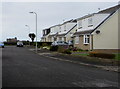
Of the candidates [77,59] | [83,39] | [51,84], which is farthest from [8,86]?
[83,39]

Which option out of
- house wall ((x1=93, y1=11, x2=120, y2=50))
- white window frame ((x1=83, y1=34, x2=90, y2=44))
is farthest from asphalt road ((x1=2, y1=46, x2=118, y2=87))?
white window frame ((x1=83, y1=34, x2=90, y2=44))

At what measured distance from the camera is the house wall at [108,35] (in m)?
31.4

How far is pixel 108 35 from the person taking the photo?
31609mm

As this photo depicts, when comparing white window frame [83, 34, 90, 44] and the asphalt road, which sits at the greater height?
white window frame [83, 34, 90, 44]

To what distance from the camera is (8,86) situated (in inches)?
347

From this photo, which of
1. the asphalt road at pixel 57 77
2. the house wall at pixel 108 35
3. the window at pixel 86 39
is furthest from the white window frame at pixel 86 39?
the asphalt road at pixel 57 77

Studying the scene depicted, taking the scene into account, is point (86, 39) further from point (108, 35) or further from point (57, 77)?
point (57, 77)

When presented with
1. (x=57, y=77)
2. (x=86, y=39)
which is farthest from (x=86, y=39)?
(x=57, y=77)

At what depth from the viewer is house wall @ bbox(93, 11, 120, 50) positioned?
1237 inches

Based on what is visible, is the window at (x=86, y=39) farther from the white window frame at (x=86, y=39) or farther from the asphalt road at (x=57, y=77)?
the asphalt road at (x=57, y=77)

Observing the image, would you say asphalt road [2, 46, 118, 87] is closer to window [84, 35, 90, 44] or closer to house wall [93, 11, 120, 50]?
house wall [93, 11, 120, 50]

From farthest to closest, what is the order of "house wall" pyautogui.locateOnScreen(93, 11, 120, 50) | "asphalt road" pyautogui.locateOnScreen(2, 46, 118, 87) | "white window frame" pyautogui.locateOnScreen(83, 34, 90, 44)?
"white window frame" pyautogui.locateOnScreen(83, 34, 90, 44) → "house wall" pyautogui.locateOnScreen(93, 11, 120, 50) → "asphalt road" pyautogui.locateOnScreen(2, 46, 118, 87)

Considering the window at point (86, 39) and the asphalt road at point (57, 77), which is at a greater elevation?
the window at point (86, 39)

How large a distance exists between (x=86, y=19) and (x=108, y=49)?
27.2 feet
